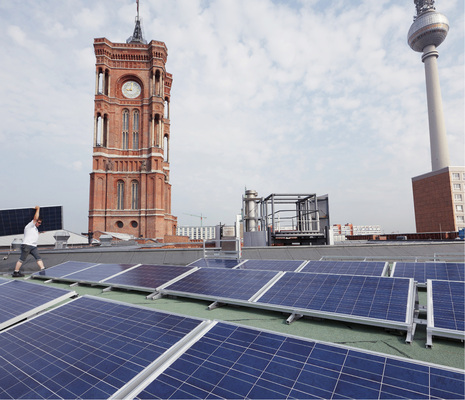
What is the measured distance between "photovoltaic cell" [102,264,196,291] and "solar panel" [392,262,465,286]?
5681 mm

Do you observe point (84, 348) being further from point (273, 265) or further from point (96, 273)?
point (273, 265)

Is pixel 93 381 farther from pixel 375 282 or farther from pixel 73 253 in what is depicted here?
pixel 73 253

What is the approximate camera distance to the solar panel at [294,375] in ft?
6.57

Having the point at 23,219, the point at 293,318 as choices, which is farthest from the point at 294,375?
the point at 23,219

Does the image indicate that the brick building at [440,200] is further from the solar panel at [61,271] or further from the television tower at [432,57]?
the solar panel at [61,271]

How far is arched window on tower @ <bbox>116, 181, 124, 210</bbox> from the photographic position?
170 ft

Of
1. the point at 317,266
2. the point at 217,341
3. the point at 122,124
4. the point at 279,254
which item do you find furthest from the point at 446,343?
the point at 122,124

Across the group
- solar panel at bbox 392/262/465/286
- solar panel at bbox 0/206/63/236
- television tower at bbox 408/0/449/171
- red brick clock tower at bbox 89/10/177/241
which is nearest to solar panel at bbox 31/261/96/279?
solar panel at bbox 392/262/465/286

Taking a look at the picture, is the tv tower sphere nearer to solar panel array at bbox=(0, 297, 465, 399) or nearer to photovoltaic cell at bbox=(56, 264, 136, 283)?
photovoltaic cell at bbox=(56, 264, 136, 283)

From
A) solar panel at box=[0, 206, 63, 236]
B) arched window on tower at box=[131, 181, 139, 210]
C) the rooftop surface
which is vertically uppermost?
arched window on tower at box=[131, 181, 139, 210]

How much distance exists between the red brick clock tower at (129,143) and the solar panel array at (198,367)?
1921 inches

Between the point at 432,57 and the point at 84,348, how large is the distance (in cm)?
11244

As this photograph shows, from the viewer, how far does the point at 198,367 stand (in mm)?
2418

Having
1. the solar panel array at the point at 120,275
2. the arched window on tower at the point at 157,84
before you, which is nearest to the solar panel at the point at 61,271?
the solar panel array at the point at 120,275
